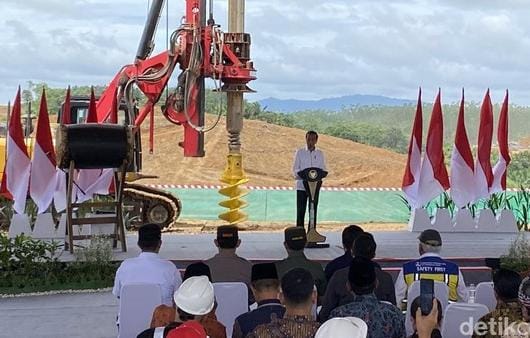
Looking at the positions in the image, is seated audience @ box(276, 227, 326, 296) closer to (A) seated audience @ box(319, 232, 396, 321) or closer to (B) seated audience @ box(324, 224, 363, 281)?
(B) seated audience @ box(324, 224, 363, 281)

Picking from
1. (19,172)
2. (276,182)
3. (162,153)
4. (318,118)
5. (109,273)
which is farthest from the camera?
(318,118)

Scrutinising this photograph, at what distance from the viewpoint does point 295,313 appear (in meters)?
4.38

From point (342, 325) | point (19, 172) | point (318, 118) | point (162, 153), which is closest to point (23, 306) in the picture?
point (19, 172)

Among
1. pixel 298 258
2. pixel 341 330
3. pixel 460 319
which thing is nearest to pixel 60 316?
pixel 298 258

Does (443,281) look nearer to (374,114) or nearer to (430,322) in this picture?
(430,322)

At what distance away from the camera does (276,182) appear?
3397cm

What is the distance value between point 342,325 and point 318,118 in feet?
166

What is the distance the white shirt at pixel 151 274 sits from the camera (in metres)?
6.40

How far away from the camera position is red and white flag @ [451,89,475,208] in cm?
1475

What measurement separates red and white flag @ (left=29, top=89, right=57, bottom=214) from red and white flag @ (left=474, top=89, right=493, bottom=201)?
638 centimetres

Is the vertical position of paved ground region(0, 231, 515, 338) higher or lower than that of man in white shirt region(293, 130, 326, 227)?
lower

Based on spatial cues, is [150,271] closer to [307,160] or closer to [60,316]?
[60,316]

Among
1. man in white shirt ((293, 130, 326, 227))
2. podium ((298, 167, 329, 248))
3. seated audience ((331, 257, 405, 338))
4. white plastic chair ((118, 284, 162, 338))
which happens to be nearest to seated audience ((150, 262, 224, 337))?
seated audience ((331, 257, 405, 338))

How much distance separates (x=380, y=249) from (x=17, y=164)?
5102mm
